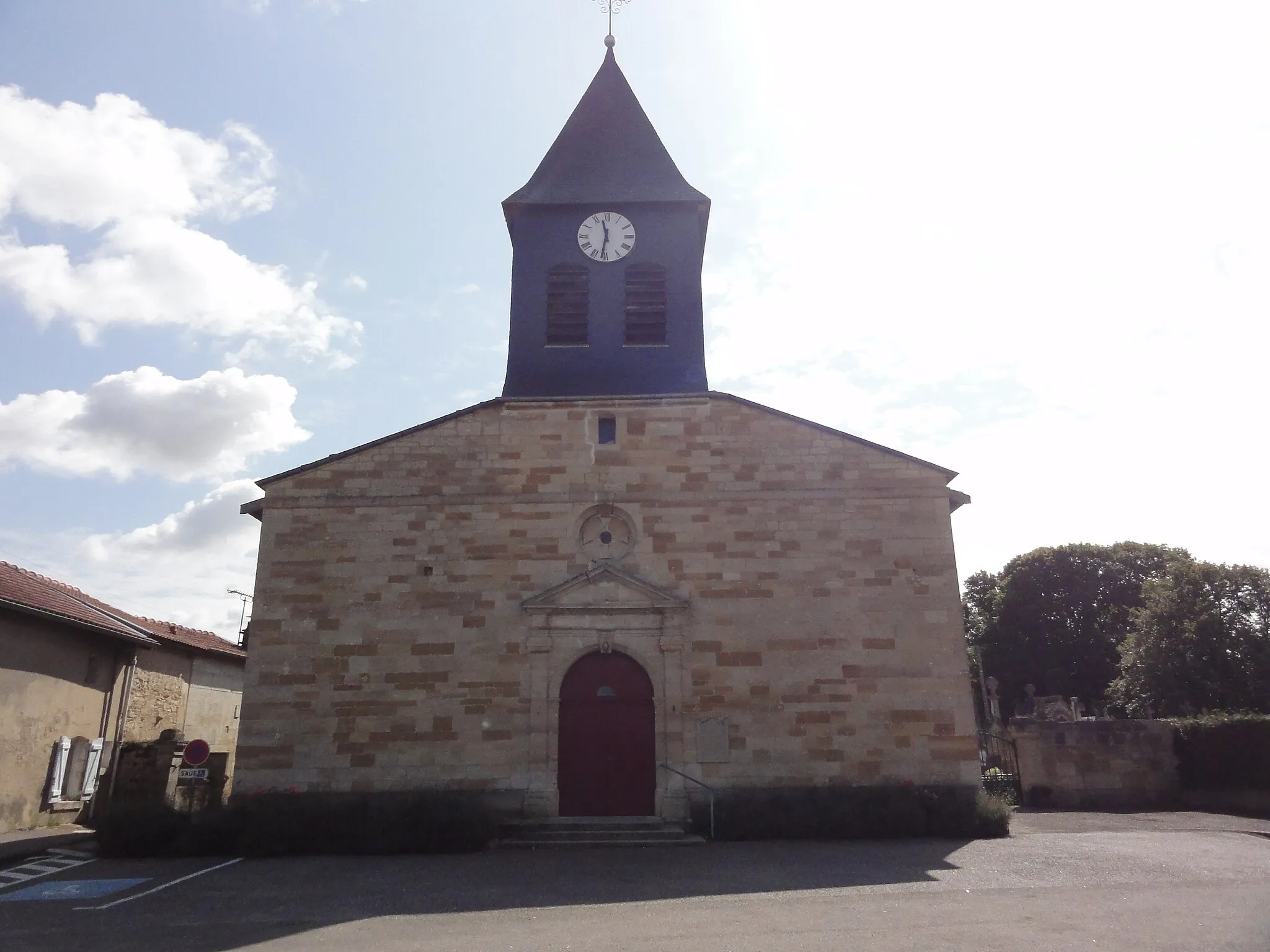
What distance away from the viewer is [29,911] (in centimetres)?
739

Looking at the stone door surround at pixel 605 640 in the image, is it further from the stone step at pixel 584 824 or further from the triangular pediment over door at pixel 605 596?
the stone step at pixel 584 824

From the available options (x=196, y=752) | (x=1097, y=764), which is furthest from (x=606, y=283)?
(x=1097, y=764)

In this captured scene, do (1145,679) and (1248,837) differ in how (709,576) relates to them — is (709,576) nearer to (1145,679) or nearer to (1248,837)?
(1248,837)

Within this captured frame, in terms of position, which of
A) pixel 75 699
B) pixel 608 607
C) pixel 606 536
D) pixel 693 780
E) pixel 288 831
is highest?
pixel 606 536

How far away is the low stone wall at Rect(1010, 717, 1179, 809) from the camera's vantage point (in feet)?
51.1

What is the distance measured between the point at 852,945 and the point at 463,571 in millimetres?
8463

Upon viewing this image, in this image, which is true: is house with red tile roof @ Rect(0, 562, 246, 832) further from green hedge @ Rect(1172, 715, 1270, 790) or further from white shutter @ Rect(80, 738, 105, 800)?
green hedge @ Rect(1172, 715, 1270, 790)

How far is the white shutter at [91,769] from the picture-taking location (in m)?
14.8

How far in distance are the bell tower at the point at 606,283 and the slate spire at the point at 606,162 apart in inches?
1.3

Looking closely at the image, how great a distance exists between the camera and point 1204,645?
24.3 metres

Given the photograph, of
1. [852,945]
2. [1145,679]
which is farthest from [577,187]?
[1145,679]

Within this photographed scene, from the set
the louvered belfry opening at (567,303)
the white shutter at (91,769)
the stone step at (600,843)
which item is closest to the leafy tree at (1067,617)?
the louvered belfry opening at (567,303)

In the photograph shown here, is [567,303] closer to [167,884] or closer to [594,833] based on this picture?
[594,833]

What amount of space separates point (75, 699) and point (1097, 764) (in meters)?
17.2
